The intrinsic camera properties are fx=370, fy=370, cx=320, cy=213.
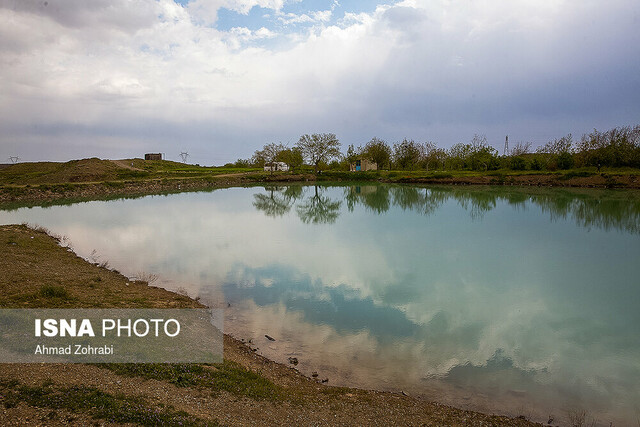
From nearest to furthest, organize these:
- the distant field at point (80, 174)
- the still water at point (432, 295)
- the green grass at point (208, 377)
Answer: the green grass at point (208, 377) < the still water at point (432, 295) < the distant field at point (80, 174)

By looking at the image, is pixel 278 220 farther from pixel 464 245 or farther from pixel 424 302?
pixel 424 302

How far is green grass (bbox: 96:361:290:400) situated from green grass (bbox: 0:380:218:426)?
95 centimetres

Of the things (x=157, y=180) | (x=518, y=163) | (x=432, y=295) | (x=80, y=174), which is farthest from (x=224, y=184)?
(x=432, y=295)

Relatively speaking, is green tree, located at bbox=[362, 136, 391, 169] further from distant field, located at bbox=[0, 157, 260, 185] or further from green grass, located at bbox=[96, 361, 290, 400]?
Result: green grass, located at bbox=[96, 361, 290, 400]

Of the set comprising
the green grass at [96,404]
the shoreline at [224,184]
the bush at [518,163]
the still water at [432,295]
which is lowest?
the still water at [432,295]

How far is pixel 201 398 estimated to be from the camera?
241 inches

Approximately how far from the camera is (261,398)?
6543 millimetres

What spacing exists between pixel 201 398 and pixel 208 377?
0.81 m

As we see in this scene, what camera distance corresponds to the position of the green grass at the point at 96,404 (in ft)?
16.7

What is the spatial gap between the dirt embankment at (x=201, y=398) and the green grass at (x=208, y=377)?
0.02m

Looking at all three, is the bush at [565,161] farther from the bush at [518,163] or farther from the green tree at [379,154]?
the green tree at [379,154]

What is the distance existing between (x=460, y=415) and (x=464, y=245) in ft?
52.8

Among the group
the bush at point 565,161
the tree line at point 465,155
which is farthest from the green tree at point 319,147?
the bush at point 565,161

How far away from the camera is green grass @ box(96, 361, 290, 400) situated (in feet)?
21.6
